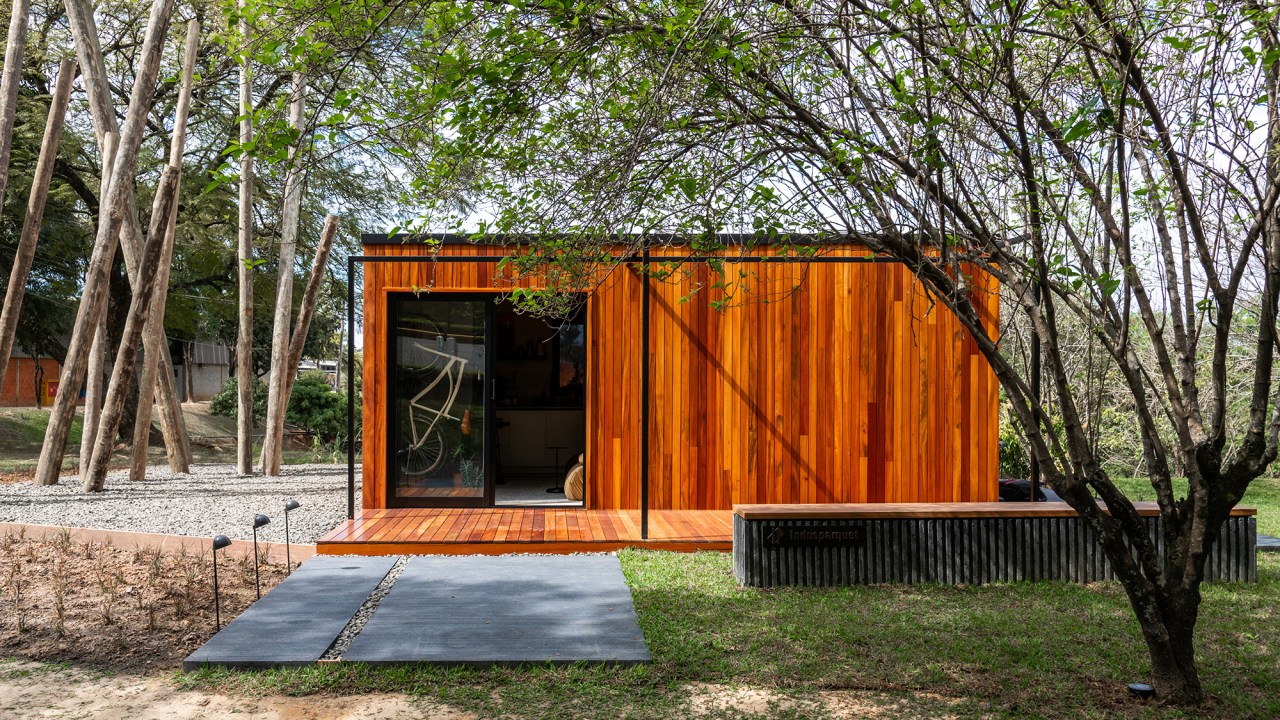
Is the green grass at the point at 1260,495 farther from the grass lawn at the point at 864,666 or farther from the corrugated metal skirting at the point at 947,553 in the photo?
the grass lawn at the point at 864,666

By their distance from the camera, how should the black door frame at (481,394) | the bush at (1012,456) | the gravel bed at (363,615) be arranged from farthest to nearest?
the bush at (1012,456) → the black door frame at (481,394) → the gravel bed at (363,615)

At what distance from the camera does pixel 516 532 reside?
6520 mm

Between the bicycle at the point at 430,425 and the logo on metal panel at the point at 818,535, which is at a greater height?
the bicycle at the point at 430,425

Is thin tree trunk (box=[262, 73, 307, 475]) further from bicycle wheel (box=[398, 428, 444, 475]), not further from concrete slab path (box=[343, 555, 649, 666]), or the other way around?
concrete slab path (box=[343, 555, 649, 666])

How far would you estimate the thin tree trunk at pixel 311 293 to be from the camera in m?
11.1

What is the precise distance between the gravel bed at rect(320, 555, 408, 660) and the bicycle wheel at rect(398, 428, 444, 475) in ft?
5.49

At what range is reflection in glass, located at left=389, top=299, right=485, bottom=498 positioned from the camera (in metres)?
7.62

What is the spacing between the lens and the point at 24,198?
14297 mm

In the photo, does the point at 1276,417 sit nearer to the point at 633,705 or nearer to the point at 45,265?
the point at 633,705

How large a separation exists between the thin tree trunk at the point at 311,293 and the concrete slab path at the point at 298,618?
19.8 ft

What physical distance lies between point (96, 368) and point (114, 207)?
200cm

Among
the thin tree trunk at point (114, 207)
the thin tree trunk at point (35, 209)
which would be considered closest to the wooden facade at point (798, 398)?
Result: the thin tree trunk at point (114, 207)

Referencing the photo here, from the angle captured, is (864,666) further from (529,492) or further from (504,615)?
(529,492)

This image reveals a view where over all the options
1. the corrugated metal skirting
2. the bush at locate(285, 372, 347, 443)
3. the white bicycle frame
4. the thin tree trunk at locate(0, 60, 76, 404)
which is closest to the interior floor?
the white bicycle frame
